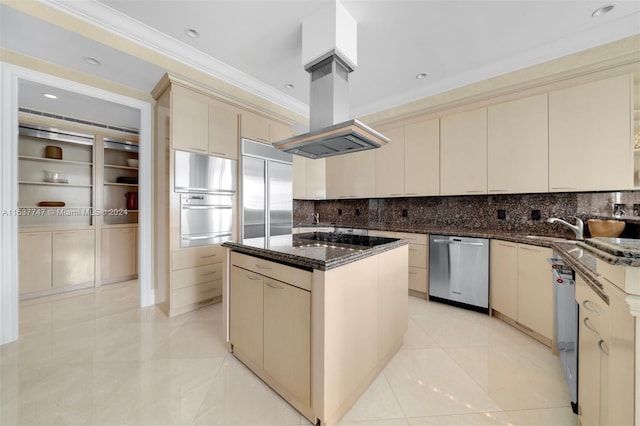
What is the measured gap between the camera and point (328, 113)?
210 cm

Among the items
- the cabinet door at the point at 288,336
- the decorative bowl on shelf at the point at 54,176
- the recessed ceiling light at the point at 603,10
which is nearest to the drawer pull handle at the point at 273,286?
the cabinet door at the point at 288,336

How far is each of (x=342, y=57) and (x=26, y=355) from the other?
3.45m

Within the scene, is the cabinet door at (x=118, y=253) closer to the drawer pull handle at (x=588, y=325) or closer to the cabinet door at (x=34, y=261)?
the cabinet door at (x=34, y=261)

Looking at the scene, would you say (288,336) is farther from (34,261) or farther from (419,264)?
(34,261)

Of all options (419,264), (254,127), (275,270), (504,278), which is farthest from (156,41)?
(504,278)

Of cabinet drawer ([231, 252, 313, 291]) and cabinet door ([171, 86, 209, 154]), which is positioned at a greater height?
cabinet door ([171, 86, 209, 154])

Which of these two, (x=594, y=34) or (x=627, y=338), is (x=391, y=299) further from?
(x=594, y=34)

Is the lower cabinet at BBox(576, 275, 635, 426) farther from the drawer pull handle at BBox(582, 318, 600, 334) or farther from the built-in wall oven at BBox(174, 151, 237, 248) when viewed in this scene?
the built-in wall oven at BBox(174, 151, 237, 248)

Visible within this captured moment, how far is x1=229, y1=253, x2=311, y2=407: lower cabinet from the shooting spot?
1299mm

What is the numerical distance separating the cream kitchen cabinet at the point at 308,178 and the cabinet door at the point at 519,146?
2.61 meters

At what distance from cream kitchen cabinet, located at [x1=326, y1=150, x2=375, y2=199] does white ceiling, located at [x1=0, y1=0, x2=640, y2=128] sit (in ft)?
4.47

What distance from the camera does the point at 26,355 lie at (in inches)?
73.9

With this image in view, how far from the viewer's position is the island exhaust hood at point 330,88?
6.20 feet

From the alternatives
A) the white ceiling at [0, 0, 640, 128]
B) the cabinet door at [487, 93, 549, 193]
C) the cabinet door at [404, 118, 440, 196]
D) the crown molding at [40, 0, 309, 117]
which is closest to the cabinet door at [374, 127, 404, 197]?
the cabinet door at [404, 118, 440, 196]
